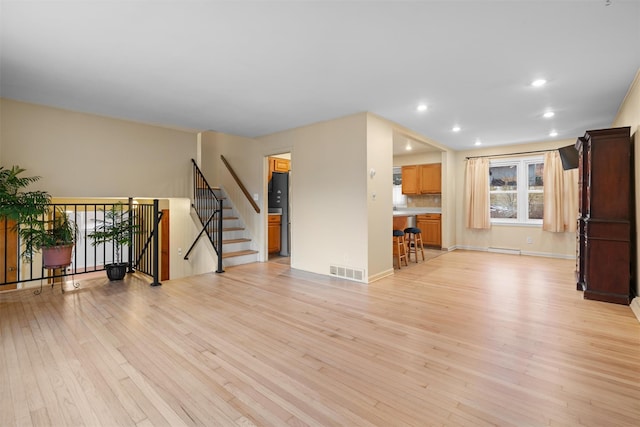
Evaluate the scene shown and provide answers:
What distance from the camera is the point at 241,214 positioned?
21.9ft

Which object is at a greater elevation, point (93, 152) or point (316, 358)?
point (93, 152)

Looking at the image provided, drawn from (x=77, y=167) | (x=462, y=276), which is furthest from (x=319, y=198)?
(x=77, y=167)

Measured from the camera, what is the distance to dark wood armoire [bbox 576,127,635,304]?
3.53 meters

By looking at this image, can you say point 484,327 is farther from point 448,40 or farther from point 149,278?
point 149,278

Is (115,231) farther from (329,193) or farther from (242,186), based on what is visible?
(329,193)

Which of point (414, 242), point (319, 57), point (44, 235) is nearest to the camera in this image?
point (319, 57)

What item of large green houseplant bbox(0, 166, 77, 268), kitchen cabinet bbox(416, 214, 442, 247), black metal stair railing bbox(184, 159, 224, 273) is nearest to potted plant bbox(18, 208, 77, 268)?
large green houseplant bbox(0, 166, 77, 268)

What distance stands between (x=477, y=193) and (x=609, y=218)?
382 cm

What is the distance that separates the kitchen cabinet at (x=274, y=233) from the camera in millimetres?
6820

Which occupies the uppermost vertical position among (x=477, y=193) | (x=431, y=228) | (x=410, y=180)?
(x=410, y=180)

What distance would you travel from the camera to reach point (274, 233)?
696 centimetres

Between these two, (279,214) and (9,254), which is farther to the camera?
(279,214)

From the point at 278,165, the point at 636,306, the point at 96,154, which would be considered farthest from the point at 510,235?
the point at 96,154

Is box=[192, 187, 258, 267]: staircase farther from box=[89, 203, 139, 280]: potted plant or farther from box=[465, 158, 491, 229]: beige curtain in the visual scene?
box=[465, 158, 491, 229]: beige curtain
